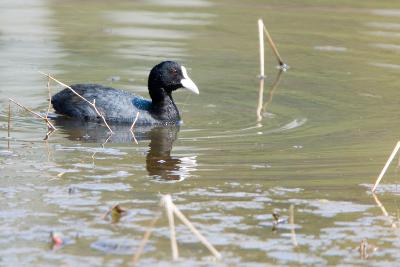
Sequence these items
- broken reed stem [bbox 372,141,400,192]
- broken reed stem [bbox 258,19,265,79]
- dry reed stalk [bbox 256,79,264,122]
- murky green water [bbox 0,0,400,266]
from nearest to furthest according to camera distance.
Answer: murky green water [bbox 0,0,400,266], broken reed stem [bbox 372,141,400,192], dry reed stalk [bbox 256,79,264,122], broken reed stem [bbox 258,19,265,79]

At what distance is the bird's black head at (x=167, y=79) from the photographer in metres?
11.1

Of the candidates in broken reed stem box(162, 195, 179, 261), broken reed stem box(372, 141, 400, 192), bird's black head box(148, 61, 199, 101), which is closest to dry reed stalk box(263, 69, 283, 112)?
bird's black head box(148, 61, 199, 101)

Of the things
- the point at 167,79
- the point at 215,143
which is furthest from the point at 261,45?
the point at 215,143

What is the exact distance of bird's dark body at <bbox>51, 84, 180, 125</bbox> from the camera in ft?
35.9

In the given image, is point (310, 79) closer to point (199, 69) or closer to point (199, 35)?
point (199, 69)

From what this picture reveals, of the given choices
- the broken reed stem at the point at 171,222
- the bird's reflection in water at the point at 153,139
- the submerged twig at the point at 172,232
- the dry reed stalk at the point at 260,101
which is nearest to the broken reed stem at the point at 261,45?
the dry reed stalk at the point at 260,101

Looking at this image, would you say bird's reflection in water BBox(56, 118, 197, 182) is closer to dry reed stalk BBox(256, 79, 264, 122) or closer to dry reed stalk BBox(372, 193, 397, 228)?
dry reed stalk BBox(256, 79, 264, 122)

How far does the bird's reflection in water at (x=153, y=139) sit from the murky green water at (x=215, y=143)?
0.03 m

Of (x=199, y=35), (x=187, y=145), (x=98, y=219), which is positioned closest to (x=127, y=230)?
(x=98, y=219)

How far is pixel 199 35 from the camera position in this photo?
51.1 feet

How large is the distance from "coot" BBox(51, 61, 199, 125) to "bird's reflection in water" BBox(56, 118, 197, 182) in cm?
18

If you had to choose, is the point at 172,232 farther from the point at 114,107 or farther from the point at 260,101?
the point at 260,101

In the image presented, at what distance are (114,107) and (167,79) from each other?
2.13 feet

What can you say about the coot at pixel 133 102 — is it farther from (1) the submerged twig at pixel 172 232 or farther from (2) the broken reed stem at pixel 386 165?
(1) the submerged twig at pixel 172 232
